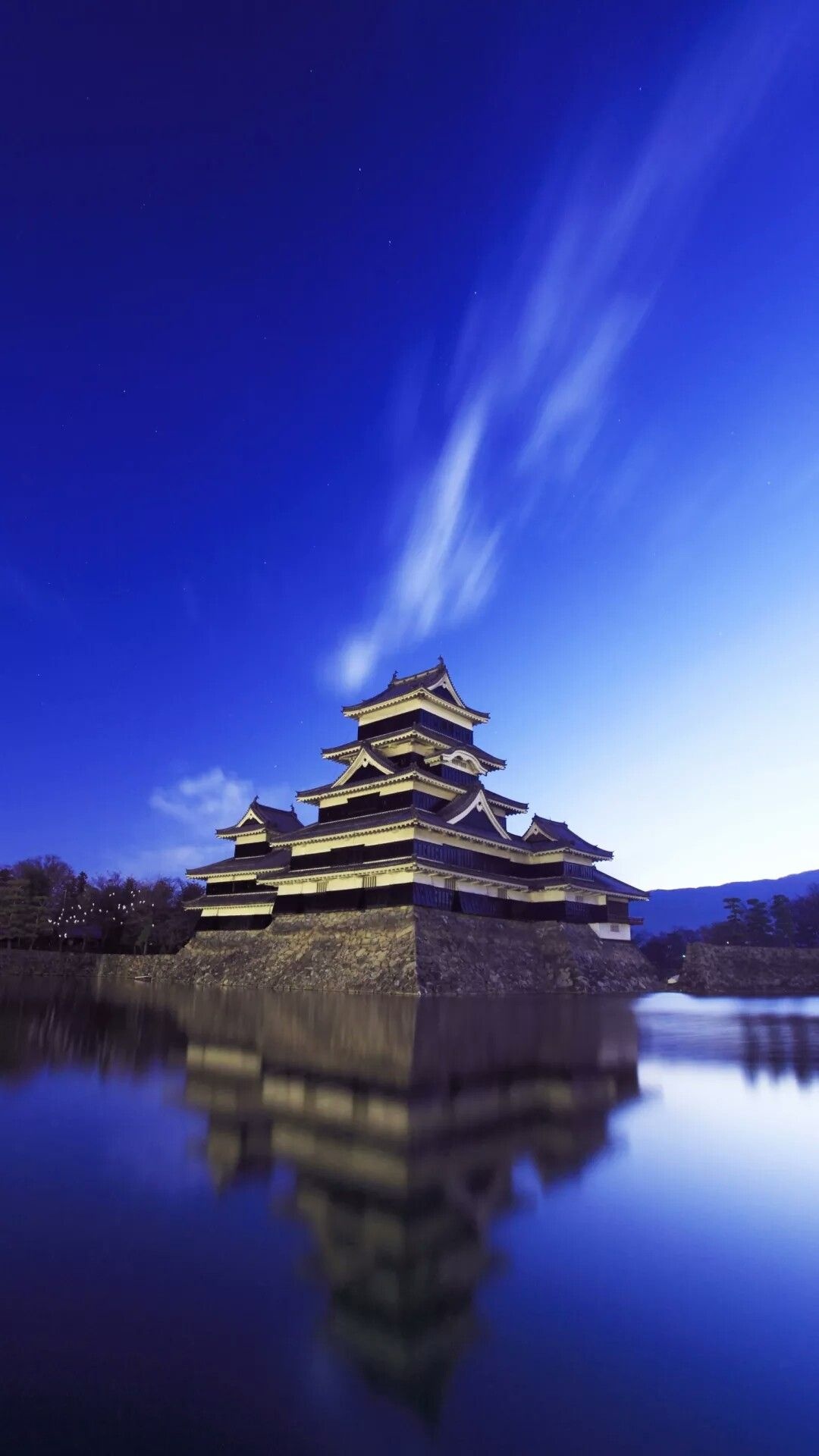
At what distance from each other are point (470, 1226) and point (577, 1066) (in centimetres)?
667

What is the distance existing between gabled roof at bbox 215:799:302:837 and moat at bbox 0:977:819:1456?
3324cm

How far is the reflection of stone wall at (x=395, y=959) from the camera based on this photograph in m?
24.5

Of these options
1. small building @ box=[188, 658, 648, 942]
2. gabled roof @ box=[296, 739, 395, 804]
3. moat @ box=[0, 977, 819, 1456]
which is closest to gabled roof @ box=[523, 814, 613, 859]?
small building @ box=[188, 658, 648, 942]

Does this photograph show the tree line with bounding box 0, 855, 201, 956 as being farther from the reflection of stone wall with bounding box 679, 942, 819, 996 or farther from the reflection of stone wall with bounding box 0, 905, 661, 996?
the reflection of stone wall with bounding box 679, 942, 819, 996

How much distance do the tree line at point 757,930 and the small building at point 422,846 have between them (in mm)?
16745

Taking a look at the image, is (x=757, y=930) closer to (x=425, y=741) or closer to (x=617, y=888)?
(x=617, y=888)

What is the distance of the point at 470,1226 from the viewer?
4117mm

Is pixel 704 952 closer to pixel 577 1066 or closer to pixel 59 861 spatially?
pixel 577 1066

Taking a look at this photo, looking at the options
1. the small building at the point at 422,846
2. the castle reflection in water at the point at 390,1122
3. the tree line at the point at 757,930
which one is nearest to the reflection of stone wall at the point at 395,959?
the small building at the point at 422,846

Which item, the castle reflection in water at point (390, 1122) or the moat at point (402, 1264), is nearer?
the moat at point (402, 1264)

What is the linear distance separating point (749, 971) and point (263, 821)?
30094 millimetres

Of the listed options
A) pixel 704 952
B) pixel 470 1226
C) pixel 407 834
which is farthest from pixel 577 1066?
pixel 704 952

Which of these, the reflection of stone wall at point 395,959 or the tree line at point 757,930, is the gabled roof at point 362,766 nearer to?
the reflection of stone wall at point 395,959

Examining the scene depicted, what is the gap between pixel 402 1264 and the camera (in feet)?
11.5
